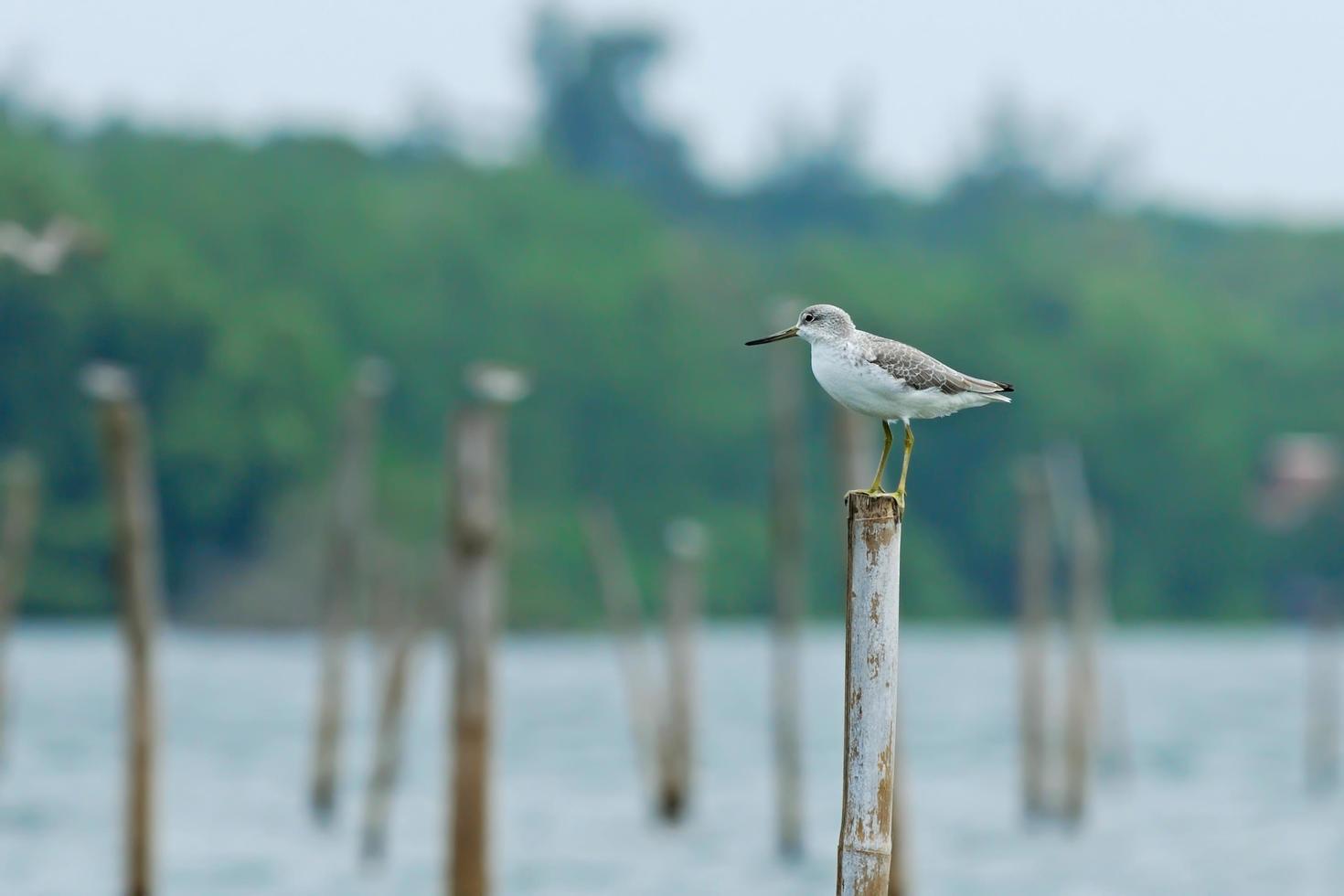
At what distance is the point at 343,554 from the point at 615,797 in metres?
9.93

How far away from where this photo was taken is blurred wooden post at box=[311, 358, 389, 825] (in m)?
25.3

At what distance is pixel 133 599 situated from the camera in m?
16.0

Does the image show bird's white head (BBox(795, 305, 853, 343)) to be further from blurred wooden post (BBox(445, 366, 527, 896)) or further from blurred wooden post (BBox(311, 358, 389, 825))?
blurred wooden post (BBox(311, 358, 389, 825))

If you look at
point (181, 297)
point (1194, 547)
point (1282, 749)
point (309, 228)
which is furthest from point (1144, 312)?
point (1282, 749)

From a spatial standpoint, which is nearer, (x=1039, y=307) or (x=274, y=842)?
(x=274, y=842)

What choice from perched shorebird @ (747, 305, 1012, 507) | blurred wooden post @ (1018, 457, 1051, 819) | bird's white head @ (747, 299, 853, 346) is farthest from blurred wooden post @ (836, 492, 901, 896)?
blurred wooden post @ (1018, 457, 1051, 819)

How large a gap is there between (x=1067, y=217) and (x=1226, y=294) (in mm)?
12362

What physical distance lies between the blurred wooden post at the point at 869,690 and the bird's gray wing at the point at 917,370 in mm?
402

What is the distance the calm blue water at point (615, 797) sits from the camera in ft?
84.5

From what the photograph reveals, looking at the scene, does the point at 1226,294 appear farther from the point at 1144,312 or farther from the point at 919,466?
the point at 919,466

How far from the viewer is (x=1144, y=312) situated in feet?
328

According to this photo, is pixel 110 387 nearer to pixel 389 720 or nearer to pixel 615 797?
pixel 389 720

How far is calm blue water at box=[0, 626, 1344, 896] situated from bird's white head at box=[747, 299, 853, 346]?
17414 millimetres

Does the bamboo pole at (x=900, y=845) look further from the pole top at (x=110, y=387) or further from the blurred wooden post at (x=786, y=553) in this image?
the pole top at (x=110, y=387)
